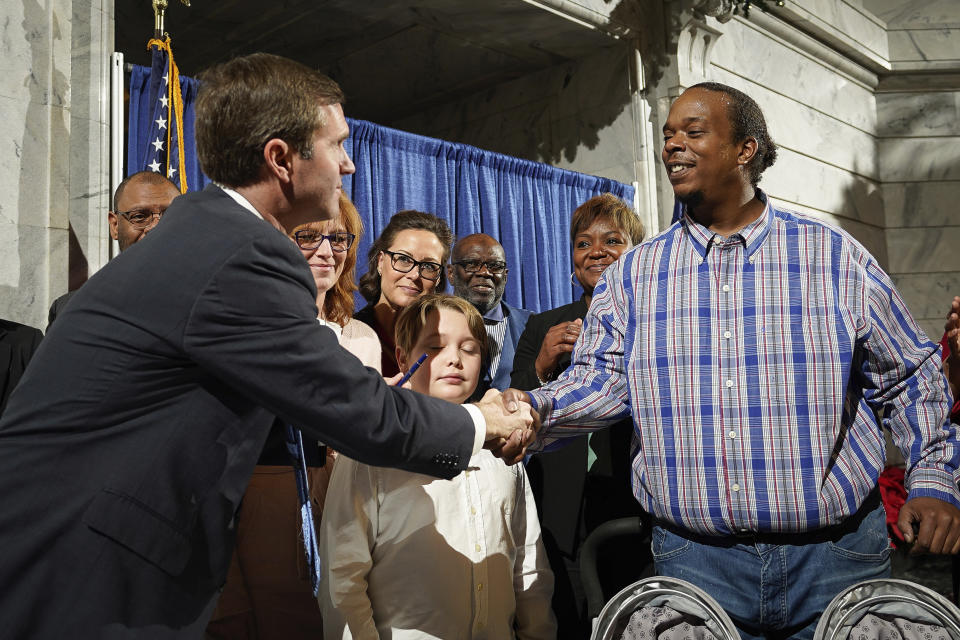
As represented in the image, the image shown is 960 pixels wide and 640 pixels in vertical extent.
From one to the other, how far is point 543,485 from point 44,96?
2690mm

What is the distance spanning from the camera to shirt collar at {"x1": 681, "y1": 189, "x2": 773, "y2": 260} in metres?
2.15

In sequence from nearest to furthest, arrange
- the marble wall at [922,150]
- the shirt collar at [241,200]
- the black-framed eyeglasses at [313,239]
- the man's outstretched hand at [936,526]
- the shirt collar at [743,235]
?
1. the shirt collar at [241,200]
2. the man's outstretched hand at [936,526]
3. the shirt collar at [743,235]
4. the black-framed eyeglasses at [313,239]
5. the marble wall at [922,150]

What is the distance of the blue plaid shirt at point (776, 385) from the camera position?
198cm

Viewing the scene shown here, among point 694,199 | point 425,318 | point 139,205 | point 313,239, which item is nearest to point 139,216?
point 139,205

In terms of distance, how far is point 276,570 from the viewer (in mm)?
2580

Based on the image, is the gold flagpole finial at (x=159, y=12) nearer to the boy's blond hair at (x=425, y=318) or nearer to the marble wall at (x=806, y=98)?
the boy's blond hair at (x=425, y=318)

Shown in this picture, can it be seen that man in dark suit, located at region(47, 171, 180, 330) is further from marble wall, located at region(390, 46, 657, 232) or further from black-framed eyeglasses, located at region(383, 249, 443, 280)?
marble wall, located at region(390, 46, 657, 232)

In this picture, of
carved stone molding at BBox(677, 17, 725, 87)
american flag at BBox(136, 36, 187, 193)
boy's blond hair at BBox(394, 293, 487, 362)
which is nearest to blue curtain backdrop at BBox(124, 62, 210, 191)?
american flag at BBox(136, 36, 187, 193)

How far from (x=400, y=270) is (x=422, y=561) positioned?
4.63ft

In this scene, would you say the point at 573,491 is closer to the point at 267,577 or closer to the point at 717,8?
the point at 267,577

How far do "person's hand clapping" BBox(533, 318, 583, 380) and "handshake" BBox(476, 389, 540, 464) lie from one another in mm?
794

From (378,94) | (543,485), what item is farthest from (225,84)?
(378,94)

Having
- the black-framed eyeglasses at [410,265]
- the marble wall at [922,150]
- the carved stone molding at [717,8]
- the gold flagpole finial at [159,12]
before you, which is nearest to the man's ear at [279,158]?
the black-framed eyeglasses at [410,265]

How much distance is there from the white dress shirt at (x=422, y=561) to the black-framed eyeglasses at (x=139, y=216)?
59.3 inches
